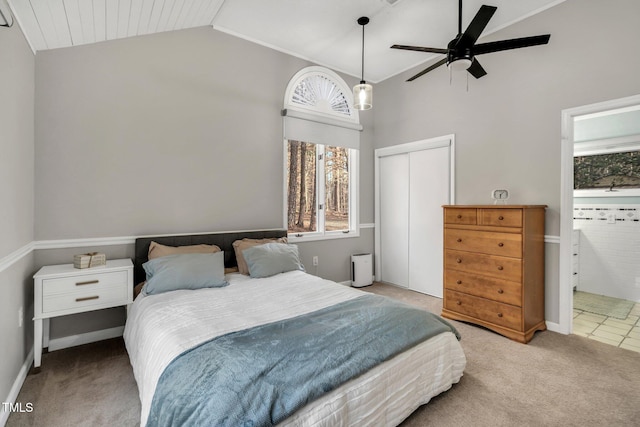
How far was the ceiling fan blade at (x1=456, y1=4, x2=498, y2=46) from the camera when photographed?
192cm

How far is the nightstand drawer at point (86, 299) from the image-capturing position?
226 centimetres

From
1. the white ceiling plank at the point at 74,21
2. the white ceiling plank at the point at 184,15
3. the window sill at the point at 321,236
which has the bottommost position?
the window sill at the point at 321,236

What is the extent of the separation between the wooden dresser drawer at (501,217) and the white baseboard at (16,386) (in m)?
3.78

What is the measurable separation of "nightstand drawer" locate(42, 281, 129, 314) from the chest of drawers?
314 centimetres

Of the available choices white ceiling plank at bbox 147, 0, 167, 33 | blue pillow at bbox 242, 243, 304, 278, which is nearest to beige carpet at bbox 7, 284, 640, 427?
blue pillow at bbox 242, 243, 304, 278

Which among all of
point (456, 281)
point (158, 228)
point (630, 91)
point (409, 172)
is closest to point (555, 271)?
point (456, 281)

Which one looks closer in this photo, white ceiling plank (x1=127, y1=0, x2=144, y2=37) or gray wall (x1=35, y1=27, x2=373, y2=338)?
white ceiling plank (x1=127, y1=0, x2=144, y2=37)

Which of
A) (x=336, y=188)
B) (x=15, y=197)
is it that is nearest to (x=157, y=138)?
(x=15, y=197)

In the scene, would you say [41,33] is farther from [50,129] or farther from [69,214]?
[69,214]

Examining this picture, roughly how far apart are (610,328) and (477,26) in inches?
124

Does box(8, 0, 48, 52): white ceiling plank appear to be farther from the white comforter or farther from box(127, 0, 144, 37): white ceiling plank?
the white comforter

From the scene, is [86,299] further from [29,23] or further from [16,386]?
[29,23]

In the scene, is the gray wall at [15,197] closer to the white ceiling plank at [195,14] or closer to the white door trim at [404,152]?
the white ceiling plank at [195,14]

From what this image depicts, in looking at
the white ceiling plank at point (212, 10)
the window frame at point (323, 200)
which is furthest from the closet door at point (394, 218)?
the white ceiling plank at point (212, 10)
